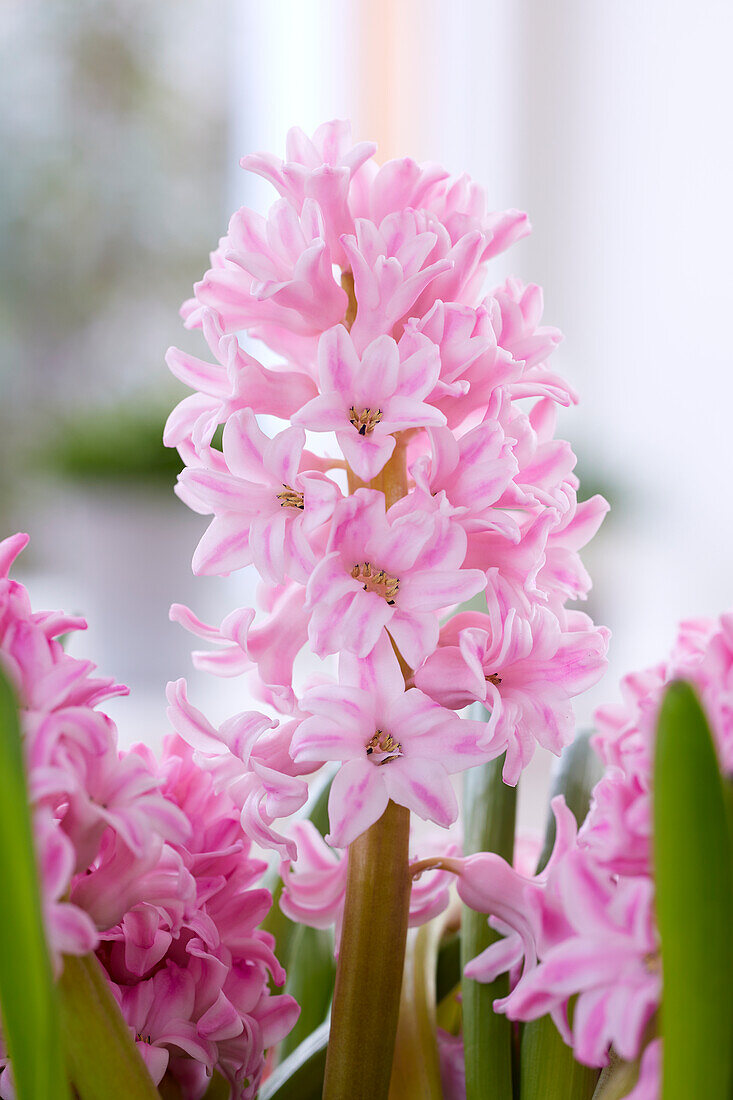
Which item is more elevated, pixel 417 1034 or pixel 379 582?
pixel 379 582

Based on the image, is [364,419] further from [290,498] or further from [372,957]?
[372,957]

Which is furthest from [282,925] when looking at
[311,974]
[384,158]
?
[384,158]

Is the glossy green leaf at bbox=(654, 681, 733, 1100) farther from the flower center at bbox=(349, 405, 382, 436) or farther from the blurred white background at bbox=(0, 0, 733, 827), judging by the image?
the blurred white background at bbox=(0, 0, 733, 827)

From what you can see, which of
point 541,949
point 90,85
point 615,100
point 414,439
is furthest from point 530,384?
point 90,85

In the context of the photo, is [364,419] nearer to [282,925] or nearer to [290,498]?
[290,498]

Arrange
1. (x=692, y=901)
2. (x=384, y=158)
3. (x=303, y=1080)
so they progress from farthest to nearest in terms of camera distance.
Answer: (x=384, y=158)
(x=303, y=1080)
(x=692, y=901)

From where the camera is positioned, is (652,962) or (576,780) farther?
(576,780)

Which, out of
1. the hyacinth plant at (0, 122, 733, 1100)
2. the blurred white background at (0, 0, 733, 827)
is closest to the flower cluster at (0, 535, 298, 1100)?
the hyacinth plant at (0, 122, 733, 1100)

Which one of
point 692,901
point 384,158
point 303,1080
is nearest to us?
point 692,901

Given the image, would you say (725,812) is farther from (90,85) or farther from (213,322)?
(90,85)
